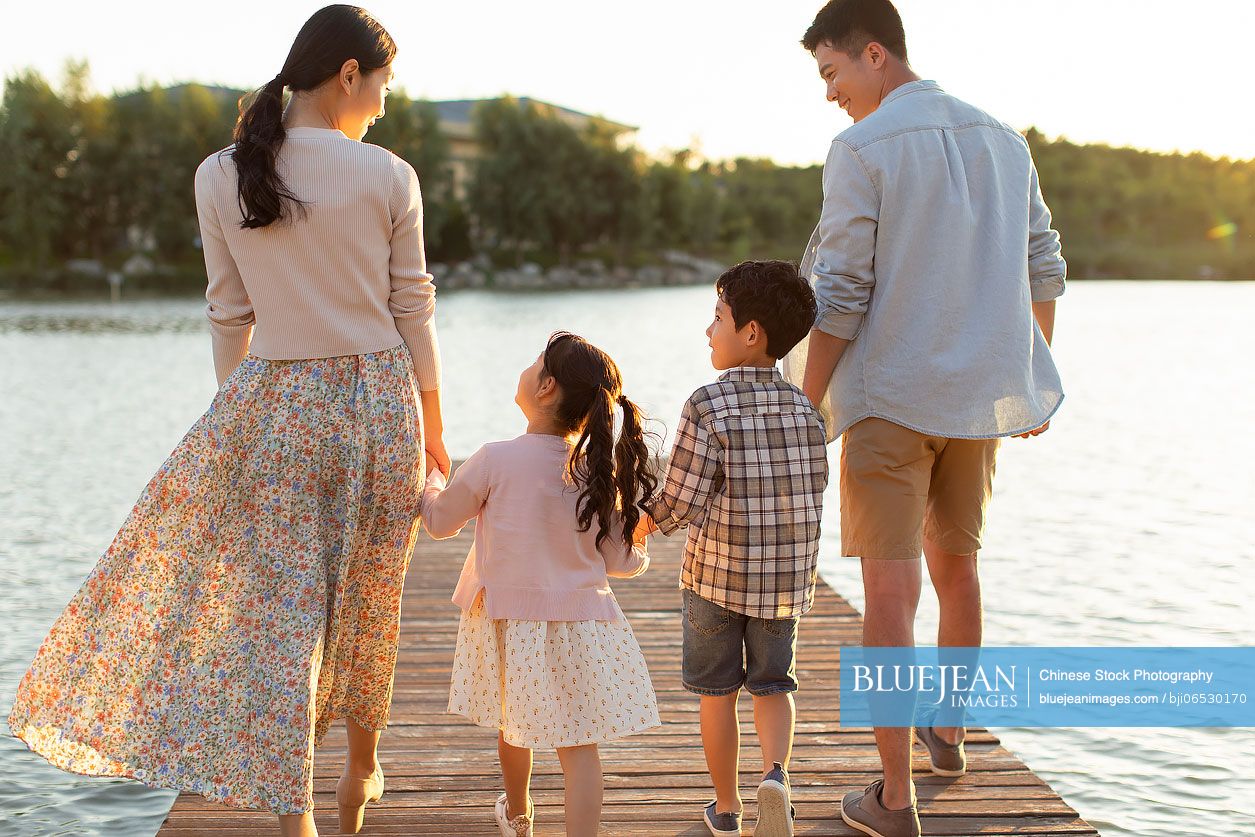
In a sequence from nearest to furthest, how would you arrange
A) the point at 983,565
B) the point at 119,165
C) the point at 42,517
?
the point at 983,565
the point at 42,517
the point at 119,165

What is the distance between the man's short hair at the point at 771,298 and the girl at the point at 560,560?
10.2 inches

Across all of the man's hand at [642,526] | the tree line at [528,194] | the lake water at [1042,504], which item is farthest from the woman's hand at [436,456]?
the tree line at [528,194]

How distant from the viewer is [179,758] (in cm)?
196

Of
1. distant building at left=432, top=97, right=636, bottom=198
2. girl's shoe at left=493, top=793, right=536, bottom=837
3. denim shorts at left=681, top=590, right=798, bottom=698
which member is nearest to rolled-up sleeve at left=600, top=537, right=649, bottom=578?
denim shorts at left=681, top=590, right=798, bottom=698

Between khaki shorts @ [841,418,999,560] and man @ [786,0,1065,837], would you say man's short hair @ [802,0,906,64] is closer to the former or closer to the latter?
man @ [786,0,1065,837]

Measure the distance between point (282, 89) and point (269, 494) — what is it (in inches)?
26.7

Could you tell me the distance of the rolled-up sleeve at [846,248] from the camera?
215 centimetres

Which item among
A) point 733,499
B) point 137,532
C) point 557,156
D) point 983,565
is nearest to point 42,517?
point 983,565

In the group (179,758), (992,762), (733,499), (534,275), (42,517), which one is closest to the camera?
(179,758)

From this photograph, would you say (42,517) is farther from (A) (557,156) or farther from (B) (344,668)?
(A) (557,156)

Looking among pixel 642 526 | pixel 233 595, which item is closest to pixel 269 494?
pixel 233 595

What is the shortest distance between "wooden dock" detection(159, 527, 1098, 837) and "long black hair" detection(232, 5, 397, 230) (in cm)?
120

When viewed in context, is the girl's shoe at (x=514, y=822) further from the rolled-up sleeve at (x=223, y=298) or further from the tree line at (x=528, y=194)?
the tree line at (x=528, y=194)

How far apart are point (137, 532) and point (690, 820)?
3.82 feet
